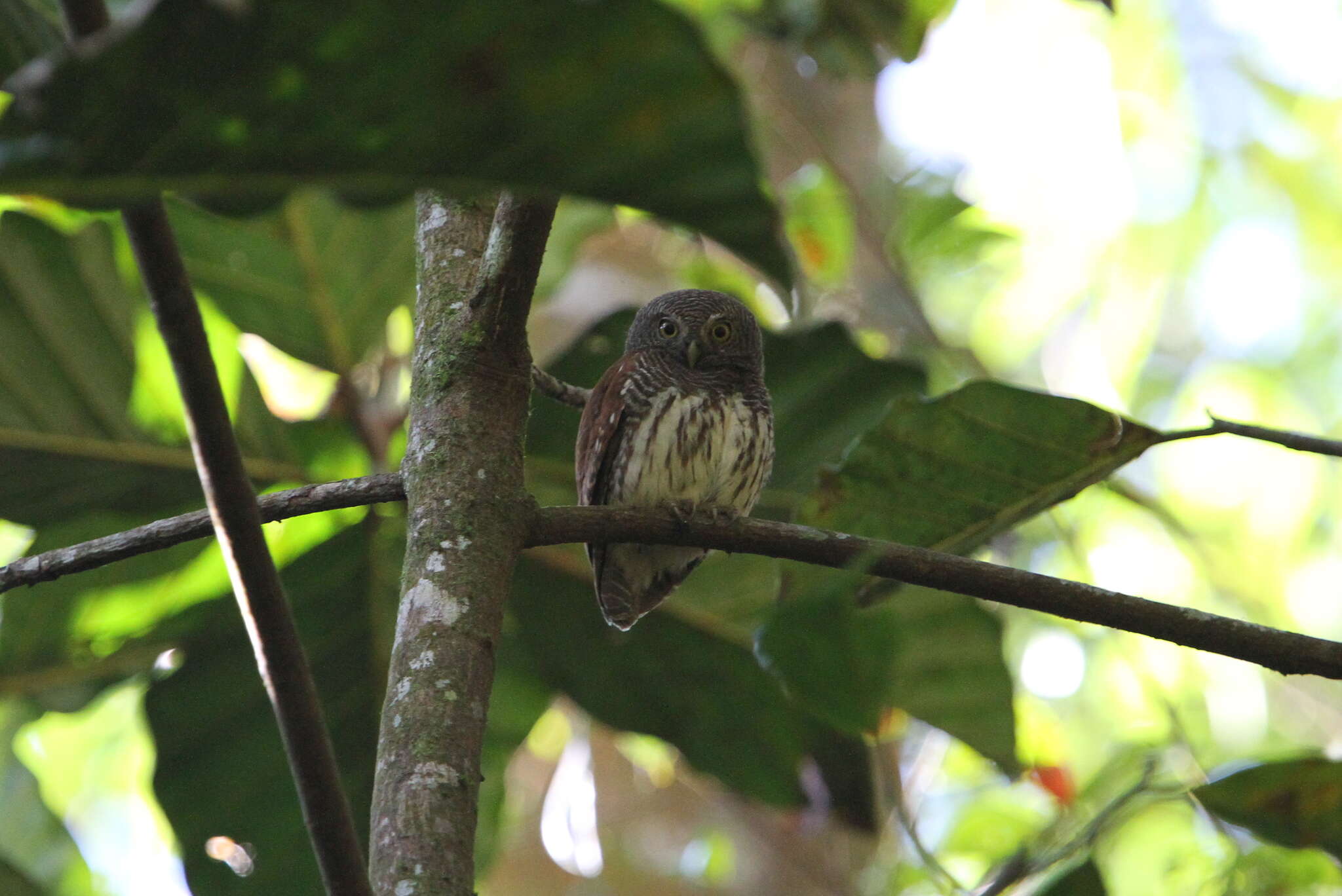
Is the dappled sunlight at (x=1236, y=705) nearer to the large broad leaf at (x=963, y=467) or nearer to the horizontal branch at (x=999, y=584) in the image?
the large broad leaf at (x=963, y=467)

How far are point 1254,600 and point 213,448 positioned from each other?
7.55 meters

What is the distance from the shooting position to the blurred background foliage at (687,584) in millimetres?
1847

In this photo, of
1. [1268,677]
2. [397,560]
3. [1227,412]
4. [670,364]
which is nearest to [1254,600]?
[1268,677]

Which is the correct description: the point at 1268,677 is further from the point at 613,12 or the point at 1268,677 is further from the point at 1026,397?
the point at 613,12

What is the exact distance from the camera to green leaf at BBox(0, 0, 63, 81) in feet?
4.81

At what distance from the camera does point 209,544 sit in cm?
302

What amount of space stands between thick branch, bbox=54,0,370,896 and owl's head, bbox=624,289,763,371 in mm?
2354

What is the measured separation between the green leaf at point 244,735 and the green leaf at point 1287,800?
6.47ft

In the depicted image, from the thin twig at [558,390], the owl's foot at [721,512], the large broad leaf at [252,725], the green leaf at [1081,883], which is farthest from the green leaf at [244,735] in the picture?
the green leaf at [1081,883]

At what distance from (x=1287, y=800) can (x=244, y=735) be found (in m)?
2.38

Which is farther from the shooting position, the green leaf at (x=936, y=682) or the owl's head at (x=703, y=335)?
the owl's head at (x=703, y=335)

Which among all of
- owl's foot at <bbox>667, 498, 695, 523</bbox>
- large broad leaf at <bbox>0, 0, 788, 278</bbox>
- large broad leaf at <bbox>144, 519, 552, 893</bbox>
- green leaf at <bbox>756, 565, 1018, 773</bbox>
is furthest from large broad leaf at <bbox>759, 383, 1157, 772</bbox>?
large broad leaf at <bbox>144, 519, 552, 893</bbox>

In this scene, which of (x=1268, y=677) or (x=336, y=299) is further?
(x=1268, y=677)

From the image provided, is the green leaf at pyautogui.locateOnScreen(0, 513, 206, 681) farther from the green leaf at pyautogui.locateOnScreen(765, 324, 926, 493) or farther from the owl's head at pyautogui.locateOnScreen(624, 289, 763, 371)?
the green leaf at pyautogui.locateOnScreen(765, 324, 926, 493)
